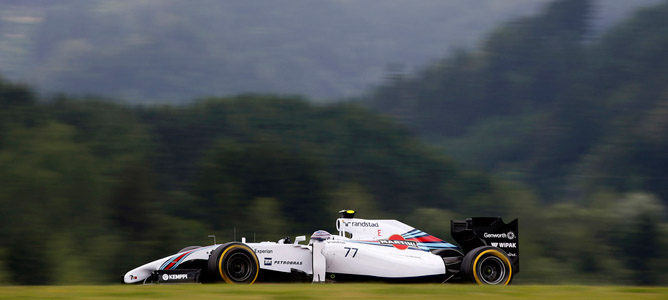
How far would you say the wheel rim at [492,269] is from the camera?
38.8ft

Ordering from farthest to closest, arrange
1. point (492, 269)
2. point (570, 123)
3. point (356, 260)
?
point (570, 123) < point (492, 269) < point (356, 260)

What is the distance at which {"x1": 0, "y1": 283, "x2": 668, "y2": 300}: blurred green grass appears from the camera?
841 cm

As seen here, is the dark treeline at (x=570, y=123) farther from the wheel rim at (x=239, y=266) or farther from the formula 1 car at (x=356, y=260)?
the wheel rim at (x=239, y=266)

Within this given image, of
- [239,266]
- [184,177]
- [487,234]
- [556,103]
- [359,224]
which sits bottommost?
[239,266]

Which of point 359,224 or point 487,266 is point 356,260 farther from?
point 487,266

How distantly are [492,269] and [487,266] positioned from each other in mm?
86

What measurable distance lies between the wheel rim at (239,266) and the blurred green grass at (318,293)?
1.29 meters

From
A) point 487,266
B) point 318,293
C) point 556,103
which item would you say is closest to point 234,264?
point 318,293

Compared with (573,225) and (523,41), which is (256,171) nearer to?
(573,225)

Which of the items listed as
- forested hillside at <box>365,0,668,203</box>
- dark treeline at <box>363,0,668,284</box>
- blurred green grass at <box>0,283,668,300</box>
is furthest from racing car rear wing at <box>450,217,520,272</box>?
forested hillside at <box>365,0,668,203</box>

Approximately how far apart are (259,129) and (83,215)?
68.6 feet

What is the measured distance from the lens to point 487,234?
40.5 feet

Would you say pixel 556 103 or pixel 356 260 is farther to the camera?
pixel 556 103

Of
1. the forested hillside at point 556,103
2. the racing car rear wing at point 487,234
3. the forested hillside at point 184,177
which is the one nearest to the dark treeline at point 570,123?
the forested hillside at point 556,103
